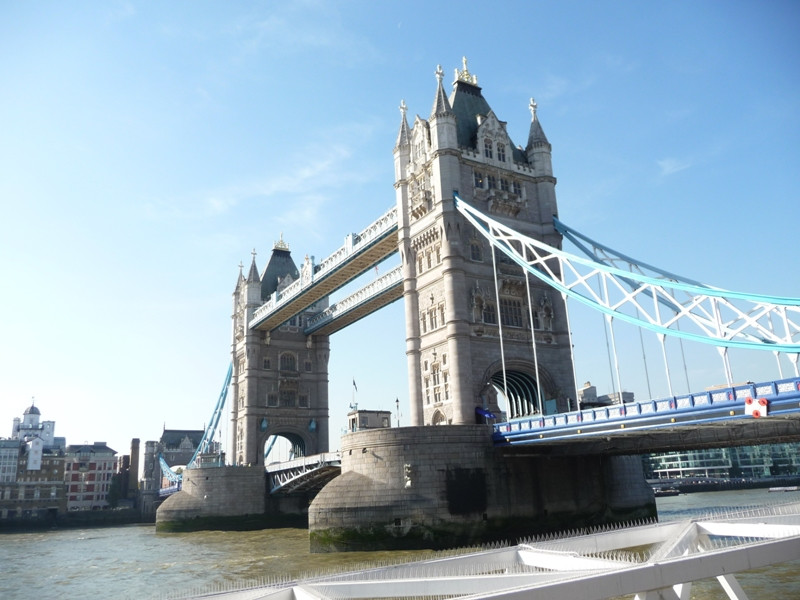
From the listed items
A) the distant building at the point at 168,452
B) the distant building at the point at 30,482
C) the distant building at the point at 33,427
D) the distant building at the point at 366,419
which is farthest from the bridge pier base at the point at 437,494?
the distant building at the point at 33,427

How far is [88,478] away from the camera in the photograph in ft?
348

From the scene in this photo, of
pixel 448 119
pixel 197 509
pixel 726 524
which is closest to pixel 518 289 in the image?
pixel 448 119

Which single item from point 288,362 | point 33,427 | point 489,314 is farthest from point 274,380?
point 33,427

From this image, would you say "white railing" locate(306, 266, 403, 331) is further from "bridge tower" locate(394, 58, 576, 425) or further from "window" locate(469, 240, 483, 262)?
"window" locate(469, 240, 483, 262)

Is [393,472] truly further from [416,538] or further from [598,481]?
[598,481]

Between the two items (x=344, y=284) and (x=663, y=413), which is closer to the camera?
(x=663, y=413)

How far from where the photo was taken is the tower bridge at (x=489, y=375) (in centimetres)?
2892

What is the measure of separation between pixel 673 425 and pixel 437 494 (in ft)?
39.7

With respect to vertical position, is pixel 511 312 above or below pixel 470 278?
below

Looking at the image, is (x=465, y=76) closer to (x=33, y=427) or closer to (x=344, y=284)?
(x=344, y=284)

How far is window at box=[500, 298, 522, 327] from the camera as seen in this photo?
4259cm

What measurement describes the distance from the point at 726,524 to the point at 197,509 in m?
54.3

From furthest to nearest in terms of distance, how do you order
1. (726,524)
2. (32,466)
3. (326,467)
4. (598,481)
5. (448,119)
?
(32,466), (326,467), (448,119), (598,481), (726,524)

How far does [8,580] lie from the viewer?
33.6 metres
